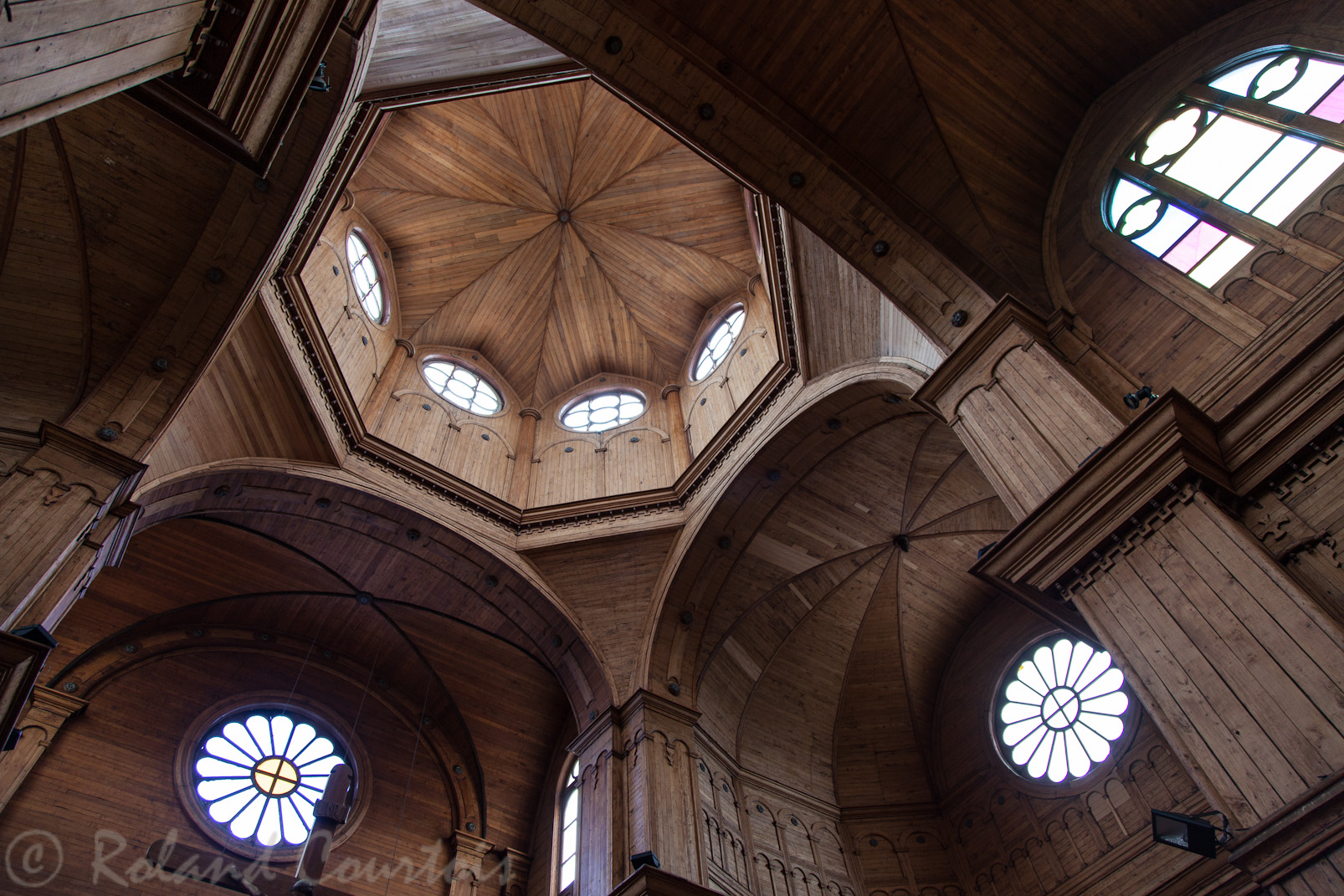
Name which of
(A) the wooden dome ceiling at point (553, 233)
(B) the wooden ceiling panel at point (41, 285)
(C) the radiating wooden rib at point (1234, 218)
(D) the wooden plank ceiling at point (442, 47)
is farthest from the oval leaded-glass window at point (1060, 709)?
(B) the wooden ceiling panel at point (41, 285)

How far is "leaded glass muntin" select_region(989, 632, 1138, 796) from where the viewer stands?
11.2 meters

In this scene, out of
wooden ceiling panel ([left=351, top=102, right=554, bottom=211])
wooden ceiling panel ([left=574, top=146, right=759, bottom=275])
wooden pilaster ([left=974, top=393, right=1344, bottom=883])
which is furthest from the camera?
wooden ceiling panel ([left=574, top=146, right=759, bottom=275])

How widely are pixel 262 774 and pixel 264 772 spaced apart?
39 mm

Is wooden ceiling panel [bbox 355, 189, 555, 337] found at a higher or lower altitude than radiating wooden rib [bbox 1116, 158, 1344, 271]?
higher

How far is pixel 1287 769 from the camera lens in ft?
13.4

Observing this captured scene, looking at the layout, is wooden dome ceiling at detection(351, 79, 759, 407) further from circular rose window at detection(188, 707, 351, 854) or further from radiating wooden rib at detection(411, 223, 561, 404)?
circular rose window at detection(188, 707, 351, 854)

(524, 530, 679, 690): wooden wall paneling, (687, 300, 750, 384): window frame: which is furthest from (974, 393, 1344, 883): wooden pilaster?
(687, 300, 750, 384): window frame

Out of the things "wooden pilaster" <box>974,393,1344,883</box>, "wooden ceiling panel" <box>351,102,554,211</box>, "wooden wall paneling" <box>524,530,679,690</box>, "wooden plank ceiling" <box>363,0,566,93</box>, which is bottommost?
"wooden pilaster" <box>974,393,1344,883</box>

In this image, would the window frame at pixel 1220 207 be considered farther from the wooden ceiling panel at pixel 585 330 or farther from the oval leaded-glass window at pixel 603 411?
the wooden ceiling panel at pixel 585 330

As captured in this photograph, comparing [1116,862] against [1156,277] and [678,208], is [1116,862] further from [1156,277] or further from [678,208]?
[678,208]

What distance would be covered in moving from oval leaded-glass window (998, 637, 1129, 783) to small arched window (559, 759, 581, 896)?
6.34m

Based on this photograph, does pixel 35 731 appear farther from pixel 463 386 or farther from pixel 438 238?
pixel 438 238

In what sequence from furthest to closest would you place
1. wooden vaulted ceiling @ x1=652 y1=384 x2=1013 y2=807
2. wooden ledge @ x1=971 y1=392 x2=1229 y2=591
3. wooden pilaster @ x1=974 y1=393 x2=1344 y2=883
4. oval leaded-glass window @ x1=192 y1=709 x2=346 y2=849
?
wooden vaulted ceiling @ x1=652 y1=384 x2=1013 y2=807 → oval leaded-glass window @ x1=192 y1=709 x2=346 y2=849 → wooden ledge @ x1=971 y1=392 x2=1229 y2=591 → wooden pilaster @ x1=974 y1=393 x2=1344 y2=883

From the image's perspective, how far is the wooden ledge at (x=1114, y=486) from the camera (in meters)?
5.29
